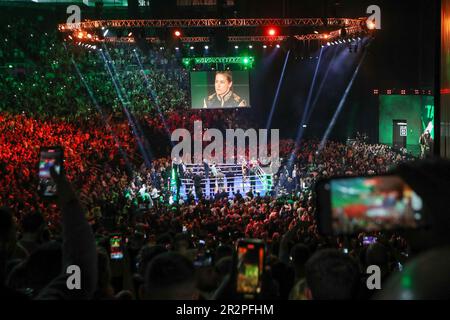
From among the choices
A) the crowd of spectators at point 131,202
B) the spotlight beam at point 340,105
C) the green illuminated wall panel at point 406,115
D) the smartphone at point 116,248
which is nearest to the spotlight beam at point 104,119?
the crowd of spectators at point 131,202

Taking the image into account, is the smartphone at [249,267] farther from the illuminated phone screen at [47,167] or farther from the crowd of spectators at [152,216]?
the illuminated phone screen at [47,167]

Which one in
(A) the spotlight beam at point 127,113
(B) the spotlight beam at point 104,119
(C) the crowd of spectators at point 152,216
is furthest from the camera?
(A) the spotlight beam at point 127,113

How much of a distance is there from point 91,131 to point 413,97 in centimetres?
1268

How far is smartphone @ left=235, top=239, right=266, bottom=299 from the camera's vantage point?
6.66ft

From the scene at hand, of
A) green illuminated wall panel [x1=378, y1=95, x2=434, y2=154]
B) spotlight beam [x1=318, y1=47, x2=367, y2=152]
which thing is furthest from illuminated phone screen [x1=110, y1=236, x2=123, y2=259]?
green illuminated wall panel [x1=378, y1=95, x2=434, y2=154]

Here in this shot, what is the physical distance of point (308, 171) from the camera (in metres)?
17.9

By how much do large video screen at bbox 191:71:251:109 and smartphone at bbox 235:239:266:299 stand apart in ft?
61.5

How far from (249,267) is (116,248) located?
300cm

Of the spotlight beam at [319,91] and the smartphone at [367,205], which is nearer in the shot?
the smartphone at [367,205]

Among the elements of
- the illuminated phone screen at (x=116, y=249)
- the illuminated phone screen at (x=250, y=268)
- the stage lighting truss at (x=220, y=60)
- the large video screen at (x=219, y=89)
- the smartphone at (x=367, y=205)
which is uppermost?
the stage lighting truss at (x=220, y=60)

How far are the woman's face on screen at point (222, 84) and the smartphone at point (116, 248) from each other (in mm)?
16064

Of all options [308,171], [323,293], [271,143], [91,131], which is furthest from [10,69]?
[323,293]

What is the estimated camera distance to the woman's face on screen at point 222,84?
68.0 ft

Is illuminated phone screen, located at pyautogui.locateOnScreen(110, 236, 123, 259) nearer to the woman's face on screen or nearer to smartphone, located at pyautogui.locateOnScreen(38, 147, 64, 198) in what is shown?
smartphone, located at pyautogui.locateOnScreen(38, 147, 64, 198)
